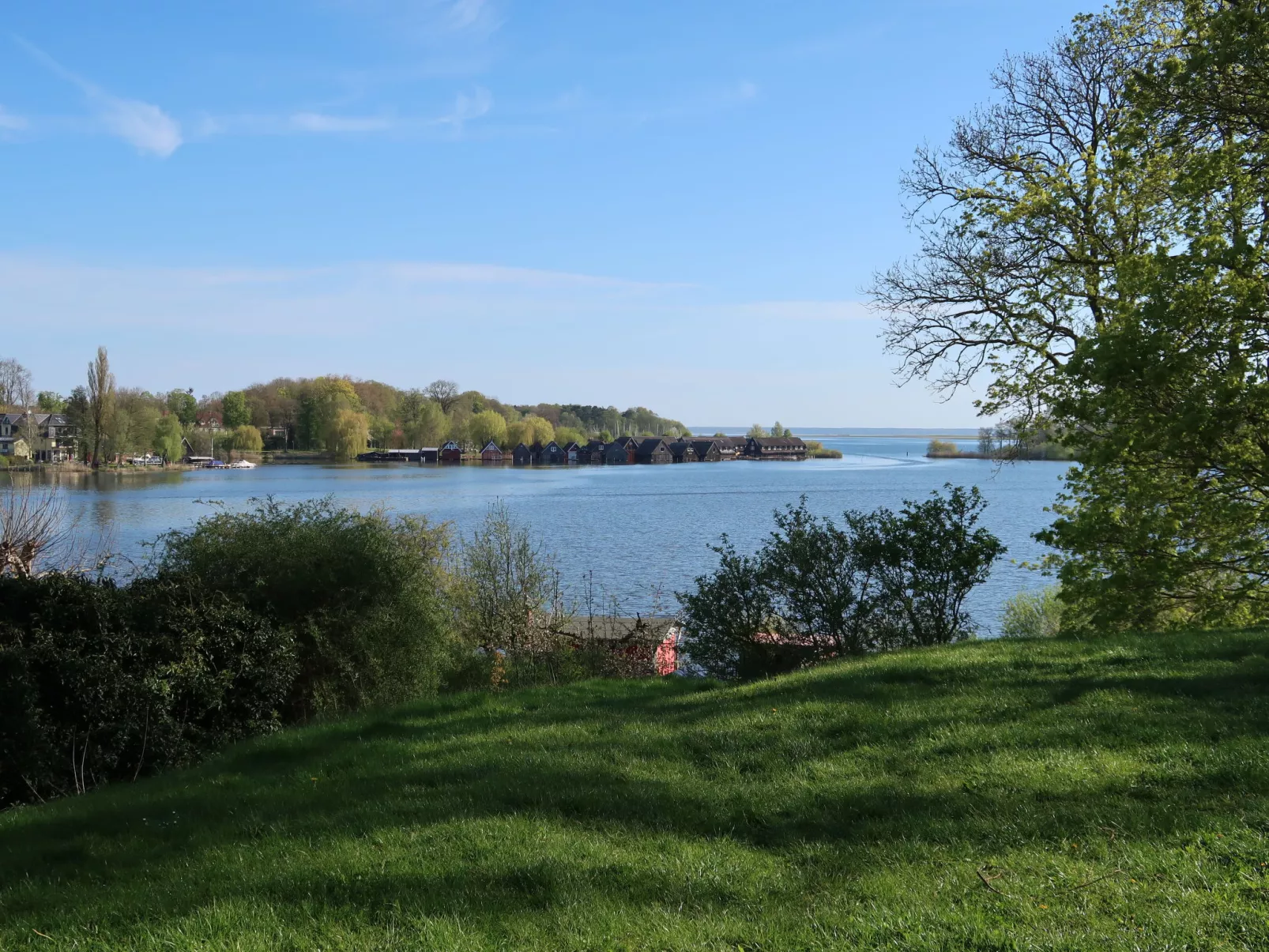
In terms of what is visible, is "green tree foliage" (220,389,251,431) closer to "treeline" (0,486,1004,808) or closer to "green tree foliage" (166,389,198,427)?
"green tree foliage" (166,389,198,427)

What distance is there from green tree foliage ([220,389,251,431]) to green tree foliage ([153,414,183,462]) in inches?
1346

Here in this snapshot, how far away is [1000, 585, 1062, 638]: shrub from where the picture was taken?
64.4 feet

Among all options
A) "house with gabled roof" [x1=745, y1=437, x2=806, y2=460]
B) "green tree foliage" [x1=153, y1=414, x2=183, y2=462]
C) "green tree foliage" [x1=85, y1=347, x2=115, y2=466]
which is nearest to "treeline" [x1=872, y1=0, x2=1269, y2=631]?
"green tree foliage" [x1=85, y1=347, x2=115, y2=466]

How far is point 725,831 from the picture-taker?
5324mm

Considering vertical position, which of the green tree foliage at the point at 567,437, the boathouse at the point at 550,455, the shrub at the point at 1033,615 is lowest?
the shrub at the point at 1033,615

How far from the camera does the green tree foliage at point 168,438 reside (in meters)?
100

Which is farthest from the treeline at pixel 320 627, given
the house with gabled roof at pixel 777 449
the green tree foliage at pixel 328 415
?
the house with gabled roof at pixel 777 449

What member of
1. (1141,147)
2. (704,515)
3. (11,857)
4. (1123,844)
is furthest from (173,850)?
(704,515)

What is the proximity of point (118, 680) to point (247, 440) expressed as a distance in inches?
5197

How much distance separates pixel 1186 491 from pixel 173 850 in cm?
1155

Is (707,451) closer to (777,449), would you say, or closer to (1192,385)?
(777,449)

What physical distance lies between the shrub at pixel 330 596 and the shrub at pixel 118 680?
0.83 metres

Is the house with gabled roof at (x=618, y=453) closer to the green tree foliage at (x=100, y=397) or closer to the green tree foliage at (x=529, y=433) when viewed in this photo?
the green tree foliage at (x=529, y=433)

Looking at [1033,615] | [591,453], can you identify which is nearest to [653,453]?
[591,453]
